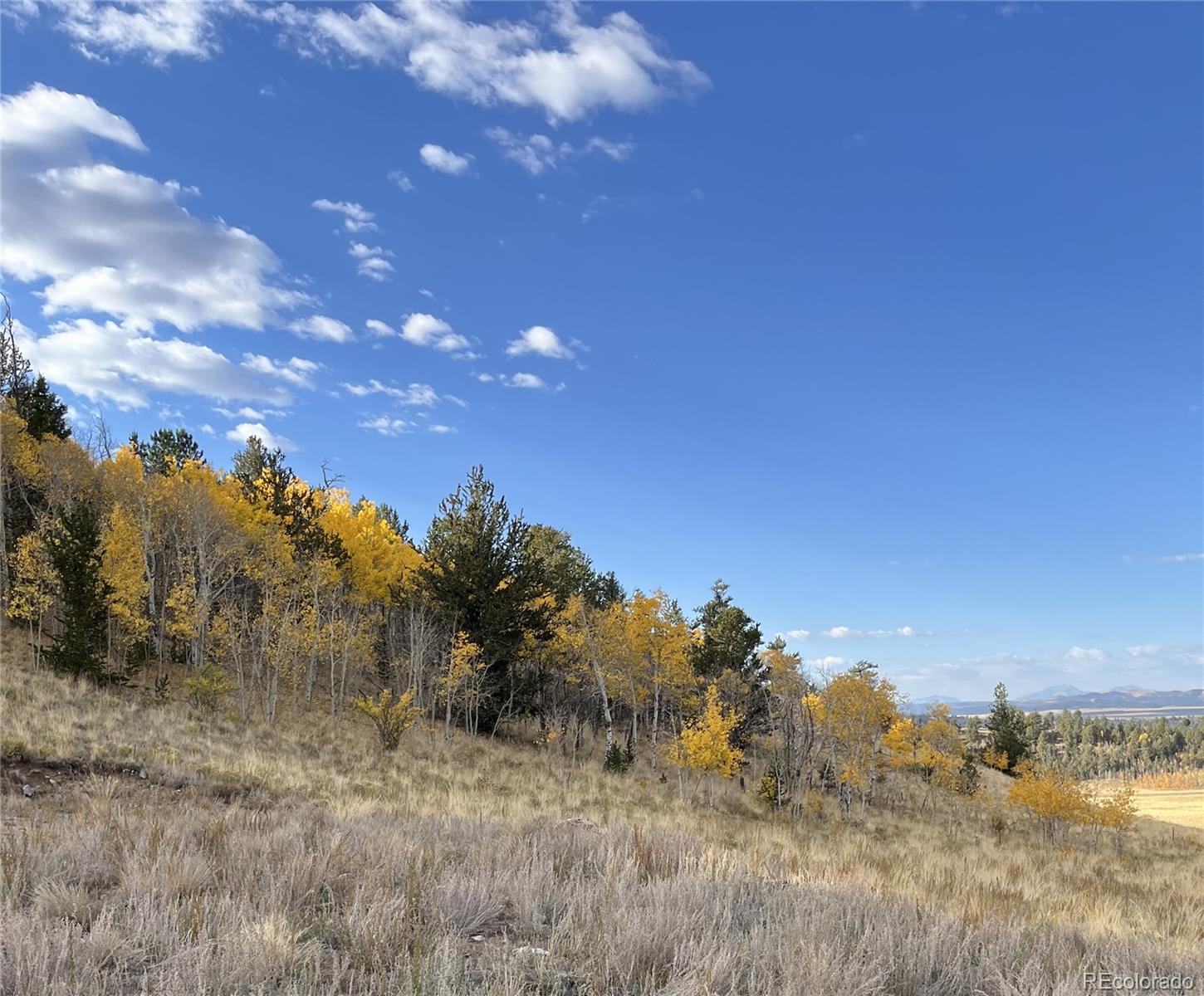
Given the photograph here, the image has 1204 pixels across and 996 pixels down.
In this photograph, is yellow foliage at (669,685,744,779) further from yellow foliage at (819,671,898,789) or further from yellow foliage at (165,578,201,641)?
yellow foliage at (165,578,201,641)

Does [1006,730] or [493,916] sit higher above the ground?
[493,916]

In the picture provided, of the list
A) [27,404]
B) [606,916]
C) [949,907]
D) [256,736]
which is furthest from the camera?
[27,404]

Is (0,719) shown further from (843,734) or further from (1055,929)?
(843,734)

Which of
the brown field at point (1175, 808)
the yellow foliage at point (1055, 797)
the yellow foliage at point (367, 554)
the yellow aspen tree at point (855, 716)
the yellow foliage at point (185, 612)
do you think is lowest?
the brown field at point (1175, 808)

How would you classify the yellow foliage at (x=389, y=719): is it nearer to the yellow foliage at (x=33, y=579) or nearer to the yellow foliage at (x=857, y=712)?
the yellow foliage at (x=33, y=579)

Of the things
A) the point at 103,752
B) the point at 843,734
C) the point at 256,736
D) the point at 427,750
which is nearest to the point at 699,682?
the point at 843,734

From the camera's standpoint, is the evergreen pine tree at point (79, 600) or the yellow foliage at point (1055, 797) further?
the yellow foliage at point (1055, 797)

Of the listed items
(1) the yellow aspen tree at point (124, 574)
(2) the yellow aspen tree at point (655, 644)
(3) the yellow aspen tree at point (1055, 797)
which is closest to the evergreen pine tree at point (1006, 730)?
(3) the yellow aspen tree at point (1055, 797)

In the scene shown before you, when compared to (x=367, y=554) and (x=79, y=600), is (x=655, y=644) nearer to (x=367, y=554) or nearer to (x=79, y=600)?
(x=367, y=554)

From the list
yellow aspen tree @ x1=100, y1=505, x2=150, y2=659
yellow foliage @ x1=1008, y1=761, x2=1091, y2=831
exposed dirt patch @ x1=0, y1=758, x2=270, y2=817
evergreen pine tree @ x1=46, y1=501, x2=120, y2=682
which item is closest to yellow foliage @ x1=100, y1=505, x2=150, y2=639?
yellow aspen tree @ x1=100, y1=505, x2=150, y2=659

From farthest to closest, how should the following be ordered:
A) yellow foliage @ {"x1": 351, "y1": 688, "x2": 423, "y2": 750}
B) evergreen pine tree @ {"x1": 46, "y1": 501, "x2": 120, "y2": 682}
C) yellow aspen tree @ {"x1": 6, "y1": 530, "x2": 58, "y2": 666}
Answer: yellow aspen tree @ {"x1": 6, "y1": 530, "x2": 58, "y2": 666} → yellow foliage @ {"x1": 351, "y1": 688, "x2": 423, "y2": 750} → evergreen pine tree @ {"x1": 46, "y1": 501, "x2": 120, "y2": 682}

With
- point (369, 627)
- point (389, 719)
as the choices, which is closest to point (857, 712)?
point (389, 719)

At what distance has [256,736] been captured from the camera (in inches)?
884

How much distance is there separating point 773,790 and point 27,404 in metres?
47.7
